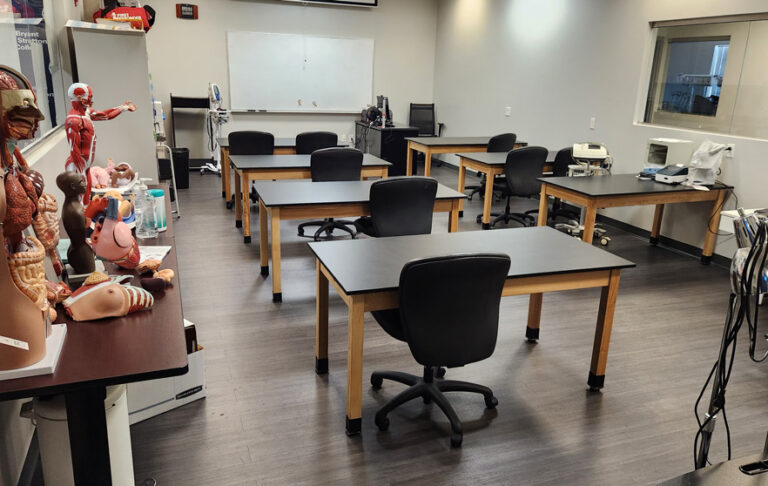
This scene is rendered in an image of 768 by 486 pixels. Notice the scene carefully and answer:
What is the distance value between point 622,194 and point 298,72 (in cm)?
632

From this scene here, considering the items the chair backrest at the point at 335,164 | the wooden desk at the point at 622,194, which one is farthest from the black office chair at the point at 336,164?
the wooden desk at the point at 622,194

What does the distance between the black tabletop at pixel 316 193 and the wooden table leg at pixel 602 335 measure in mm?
1492

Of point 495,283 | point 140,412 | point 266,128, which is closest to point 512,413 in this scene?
point 495,283

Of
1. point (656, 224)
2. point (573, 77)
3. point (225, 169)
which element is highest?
point (573, 77)

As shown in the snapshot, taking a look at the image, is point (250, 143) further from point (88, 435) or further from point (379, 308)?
point (88, 435)

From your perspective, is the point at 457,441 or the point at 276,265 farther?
the point at 276,265

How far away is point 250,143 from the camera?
18.4 feet

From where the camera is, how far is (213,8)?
8578 millimetres

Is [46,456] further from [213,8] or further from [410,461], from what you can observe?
[213,8]

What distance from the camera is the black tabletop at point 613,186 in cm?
442

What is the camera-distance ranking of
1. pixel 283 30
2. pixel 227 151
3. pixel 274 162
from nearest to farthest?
1. pixel 274 162
2. pixel 227 151
3. pixel 283 30

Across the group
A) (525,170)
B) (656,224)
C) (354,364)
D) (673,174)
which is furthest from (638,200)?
(354,364)

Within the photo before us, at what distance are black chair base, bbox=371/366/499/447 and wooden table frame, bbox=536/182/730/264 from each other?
2187 millimetres

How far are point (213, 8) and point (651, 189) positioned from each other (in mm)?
6992
